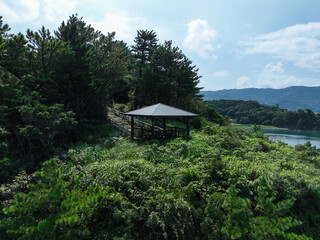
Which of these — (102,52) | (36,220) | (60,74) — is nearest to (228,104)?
(102,52)

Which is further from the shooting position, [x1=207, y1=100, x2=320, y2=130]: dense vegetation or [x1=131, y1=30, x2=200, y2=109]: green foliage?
[x1=207, y1=100, x2=320, y2=130]: dense vegetation

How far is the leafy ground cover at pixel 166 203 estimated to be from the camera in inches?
160

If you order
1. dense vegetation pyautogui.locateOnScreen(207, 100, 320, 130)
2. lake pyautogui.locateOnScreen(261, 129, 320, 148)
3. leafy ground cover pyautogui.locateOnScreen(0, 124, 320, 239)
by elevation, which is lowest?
lake pyautogui.locateOnScreen(261, 129, 320, 148)

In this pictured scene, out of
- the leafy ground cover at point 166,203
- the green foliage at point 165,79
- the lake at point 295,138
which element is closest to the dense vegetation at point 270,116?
the lake at point 295,138

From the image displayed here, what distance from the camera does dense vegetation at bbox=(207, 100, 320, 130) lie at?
62.8 metres

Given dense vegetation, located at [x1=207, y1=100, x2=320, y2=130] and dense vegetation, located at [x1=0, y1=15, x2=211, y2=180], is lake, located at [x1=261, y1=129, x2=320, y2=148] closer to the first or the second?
dense vegetation, located at [x1=207, y1=100, x2=320, y2=130]

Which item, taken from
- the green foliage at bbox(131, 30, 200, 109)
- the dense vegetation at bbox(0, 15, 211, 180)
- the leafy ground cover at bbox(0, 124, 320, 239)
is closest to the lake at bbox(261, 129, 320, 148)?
the green foliage at bbox(131, 30, 200, 109)

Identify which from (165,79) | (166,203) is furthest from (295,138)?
(166,203)

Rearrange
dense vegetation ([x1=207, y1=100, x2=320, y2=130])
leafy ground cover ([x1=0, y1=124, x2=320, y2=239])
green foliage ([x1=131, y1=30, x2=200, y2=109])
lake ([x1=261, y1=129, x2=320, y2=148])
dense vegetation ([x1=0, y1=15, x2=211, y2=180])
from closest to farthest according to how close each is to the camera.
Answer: leafy ground cover ([x1=0, y1=124, x2=320, y2=239])
dense vegetation ([x1=0, y1=15, x2=211, y2=180])
green foliage ([x1=131, y1=30, x2=200, y2=109])
lake ([x1=261, y1=129, x2=320, y2=148])
dense vegetation ([x1=207, y1=100, x2=320, y2=130])

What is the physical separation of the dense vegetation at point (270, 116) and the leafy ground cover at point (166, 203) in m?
45.7

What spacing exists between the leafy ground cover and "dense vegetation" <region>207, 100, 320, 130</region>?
45706 mm

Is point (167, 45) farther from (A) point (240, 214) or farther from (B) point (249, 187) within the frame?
(A) point (240, 214)

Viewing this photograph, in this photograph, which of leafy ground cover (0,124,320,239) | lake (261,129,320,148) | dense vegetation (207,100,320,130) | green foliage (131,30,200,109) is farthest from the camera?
dense vegetation (207,100,320,130)

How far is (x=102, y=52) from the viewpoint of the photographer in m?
20.8
